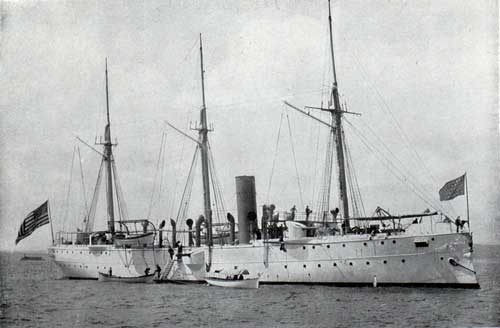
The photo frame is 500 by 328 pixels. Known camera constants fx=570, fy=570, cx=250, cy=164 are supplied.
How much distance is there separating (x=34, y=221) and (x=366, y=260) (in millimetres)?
16646

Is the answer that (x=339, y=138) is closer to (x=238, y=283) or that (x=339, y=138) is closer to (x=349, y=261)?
(x=349, y=261)

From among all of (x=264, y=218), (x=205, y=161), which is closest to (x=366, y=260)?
(x=264, y=218)

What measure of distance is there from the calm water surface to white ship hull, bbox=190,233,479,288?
28.5 inches

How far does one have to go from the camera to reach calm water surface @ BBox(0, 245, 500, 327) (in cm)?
1977

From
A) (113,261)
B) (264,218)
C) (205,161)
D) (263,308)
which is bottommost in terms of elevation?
(263,308)

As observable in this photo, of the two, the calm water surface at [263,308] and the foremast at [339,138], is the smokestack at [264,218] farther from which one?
the foremast at [339,138]

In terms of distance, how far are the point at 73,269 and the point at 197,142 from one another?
14.8 m

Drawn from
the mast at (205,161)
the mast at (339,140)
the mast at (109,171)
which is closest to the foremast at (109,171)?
the mast at (109,171)

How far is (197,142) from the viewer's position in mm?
35125

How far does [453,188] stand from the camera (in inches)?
990

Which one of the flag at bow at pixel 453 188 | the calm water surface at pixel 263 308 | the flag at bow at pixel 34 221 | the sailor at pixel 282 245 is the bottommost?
the calm water surface at pixel 263 308

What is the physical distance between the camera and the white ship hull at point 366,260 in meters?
26.3

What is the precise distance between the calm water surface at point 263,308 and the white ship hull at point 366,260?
723 millimetres

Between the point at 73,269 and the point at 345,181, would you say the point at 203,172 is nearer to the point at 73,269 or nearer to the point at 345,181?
the point at 345,181
